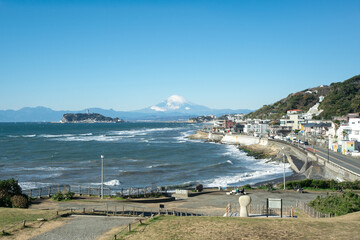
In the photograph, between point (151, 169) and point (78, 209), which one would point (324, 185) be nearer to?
point (78, 209)

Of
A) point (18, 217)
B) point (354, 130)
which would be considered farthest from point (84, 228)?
point (354, 130)

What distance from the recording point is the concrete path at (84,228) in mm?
15789

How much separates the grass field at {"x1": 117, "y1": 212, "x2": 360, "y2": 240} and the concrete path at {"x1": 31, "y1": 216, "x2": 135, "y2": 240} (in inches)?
71.9

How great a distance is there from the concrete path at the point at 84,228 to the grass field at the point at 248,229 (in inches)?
71.9

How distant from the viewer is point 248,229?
1570cm

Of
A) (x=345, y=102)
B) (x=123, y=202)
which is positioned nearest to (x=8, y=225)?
(x=123, y=202)

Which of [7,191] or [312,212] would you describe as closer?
[312,212]

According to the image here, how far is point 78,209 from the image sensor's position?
21.8m

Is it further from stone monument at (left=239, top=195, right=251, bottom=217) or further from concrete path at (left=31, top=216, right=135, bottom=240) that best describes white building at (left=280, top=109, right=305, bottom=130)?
concrete path at (left=31, top=216, right=135, bottom=240)

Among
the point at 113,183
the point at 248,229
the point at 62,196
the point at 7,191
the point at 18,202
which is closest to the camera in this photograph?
the point at 248,229

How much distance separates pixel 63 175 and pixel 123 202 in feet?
83.5

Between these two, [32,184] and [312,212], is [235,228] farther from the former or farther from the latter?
[32,184]

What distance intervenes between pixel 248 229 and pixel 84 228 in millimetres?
8186

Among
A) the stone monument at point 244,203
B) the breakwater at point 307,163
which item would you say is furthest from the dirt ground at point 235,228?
the breakwater at point 307,163
